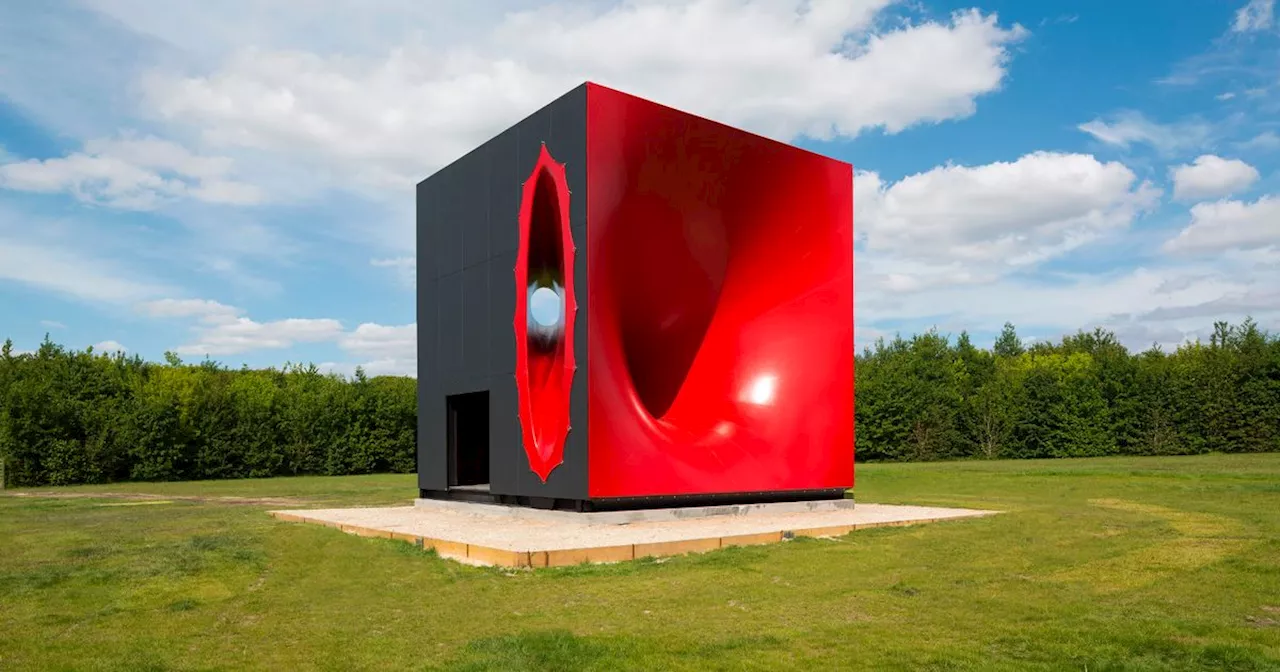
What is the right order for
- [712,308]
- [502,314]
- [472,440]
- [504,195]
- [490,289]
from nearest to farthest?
[712,308], [502,314], [504,195], [490,289], [472,440]

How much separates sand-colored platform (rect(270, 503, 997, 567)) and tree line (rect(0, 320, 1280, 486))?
20088 mm

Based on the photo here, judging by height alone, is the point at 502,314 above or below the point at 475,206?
below

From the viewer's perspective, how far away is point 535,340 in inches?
543

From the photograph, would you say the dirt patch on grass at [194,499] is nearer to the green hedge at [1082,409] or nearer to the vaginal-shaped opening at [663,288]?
the vaginal-shaped opening at [663,288]

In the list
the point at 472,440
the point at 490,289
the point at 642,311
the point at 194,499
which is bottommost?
the point at 194,499

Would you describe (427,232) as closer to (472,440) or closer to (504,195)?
(504,195)

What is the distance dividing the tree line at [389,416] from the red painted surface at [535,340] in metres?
22.8

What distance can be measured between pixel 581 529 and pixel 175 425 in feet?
83.9

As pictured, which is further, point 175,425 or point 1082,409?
point 1082,409

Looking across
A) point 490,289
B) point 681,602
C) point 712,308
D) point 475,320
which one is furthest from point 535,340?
point 681,602

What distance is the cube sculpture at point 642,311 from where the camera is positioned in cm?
1262

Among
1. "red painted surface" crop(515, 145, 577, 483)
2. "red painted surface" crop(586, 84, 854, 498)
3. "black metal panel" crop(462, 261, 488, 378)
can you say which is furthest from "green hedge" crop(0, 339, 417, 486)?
"red painted surface" crop(586, 84, 854, 498)

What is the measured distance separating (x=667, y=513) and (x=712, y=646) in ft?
23.8

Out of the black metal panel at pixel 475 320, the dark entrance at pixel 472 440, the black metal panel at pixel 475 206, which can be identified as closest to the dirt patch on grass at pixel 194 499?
the dark entrance at pixel 472 440
